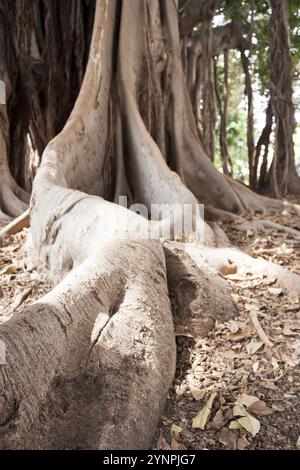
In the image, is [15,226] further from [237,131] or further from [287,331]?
[237,131]

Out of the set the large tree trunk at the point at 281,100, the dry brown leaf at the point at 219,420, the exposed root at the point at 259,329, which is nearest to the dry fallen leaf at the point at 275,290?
the exposed root at the point at 259,329

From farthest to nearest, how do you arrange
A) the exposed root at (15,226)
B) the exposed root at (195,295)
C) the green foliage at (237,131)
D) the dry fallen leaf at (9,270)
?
the green foliage at (237,131), the exposed root at (15,226), the dry fallen leaf at (9,270), the exposed root at (195,295)

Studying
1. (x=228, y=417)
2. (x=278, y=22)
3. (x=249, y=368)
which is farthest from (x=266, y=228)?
(x=278, y=22)

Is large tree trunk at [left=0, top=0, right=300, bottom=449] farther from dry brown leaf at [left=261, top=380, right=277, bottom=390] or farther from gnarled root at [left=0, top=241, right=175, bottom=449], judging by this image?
dry brown leaf at [left=261, top=380, right=277, bottom=390]

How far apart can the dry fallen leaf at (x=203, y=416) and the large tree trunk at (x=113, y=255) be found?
0.41ft

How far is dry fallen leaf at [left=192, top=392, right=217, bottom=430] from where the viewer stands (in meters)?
1.41

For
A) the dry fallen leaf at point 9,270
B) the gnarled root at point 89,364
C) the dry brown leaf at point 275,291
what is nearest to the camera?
the gnarled root at point 89,364

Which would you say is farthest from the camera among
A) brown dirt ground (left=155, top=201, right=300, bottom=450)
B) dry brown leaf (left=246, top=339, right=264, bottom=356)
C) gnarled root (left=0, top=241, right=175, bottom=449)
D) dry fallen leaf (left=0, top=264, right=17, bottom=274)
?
dry fallen leaf (left=0, top=264, right=17, bottom=274)

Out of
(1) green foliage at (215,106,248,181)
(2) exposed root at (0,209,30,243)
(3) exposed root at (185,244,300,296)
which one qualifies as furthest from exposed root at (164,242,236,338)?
(1) green foliage at (215,106,248,181)

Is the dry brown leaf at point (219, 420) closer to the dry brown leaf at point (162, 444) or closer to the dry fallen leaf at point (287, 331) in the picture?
the dry brown leaf at point (162, 444)

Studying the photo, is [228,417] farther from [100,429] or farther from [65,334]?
[65,334]

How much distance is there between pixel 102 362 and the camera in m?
1.46

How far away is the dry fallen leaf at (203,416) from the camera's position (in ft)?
4.61

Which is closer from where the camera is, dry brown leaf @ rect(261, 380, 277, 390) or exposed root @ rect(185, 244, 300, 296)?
dry brown leaf @ rect(261, 380, 277, 390)
